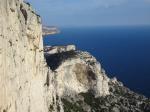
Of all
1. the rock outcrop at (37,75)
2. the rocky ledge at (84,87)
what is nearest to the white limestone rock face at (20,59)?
the rock outcrop at (37,75)

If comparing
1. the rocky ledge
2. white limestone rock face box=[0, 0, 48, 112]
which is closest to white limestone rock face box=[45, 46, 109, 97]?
the rocky ledge

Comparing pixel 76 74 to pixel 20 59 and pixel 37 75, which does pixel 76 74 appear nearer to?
pixel 37 75

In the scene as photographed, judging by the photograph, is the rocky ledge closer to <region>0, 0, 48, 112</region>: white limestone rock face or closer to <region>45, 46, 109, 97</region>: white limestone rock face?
<region>45, 46, 109, 97</region>: white limestone rock face

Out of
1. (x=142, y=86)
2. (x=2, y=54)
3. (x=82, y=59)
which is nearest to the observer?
(x=2, y=54)

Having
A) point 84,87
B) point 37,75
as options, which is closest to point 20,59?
point 37,75

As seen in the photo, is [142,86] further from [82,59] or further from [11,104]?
[11,104]

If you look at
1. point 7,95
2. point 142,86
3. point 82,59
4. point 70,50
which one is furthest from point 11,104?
point 142,86
